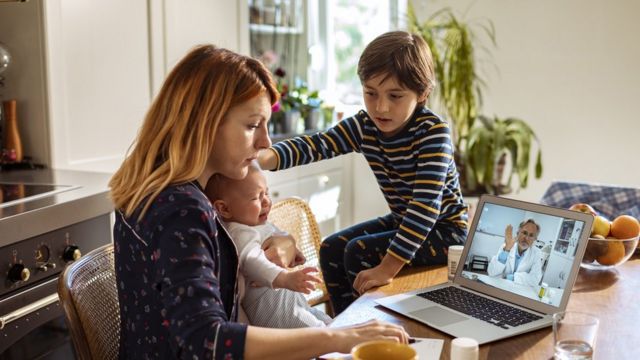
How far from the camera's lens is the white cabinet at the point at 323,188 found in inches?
152

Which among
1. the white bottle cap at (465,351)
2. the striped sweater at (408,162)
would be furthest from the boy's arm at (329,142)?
the white bottle cap at (465,351)

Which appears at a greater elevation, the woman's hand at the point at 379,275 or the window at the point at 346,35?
the window at the point at 346,35

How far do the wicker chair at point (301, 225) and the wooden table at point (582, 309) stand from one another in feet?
1.28

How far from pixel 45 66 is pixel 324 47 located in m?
2.48

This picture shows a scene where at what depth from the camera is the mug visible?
3.20ft

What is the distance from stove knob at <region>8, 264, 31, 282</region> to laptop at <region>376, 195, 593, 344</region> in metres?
Answer: 0.86

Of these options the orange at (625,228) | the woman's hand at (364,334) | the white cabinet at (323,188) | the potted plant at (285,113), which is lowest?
the white cabinet at (323,188)

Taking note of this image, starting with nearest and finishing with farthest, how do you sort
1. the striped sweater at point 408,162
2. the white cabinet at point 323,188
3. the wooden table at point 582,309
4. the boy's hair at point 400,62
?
the wooden table at point 582,309 < the striped sweater at point 408,162 < the boy's hair at point 400,62 < the white cabinet at point 323,188

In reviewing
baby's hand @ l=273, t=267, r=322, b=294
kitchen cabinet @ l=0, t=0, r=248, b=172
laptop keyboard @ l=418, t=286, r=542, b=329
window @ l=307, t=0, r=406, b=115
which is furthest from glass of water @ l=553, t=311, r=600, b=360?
window @ l=307, t=0, r=406, b=115

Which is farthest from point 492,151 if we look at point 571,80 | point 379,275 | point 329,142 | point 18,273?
point 18,273

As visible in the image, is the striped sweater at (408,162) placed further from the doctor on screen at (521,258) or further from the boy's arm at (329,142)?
the doctor on screen at (521,258)

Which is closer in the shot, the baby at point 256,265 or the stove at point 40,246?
the baby at point 256,265

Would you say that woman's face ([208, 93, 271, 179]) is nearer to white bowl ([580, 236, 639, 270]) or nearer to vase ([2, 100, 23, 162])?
white bowl ([580, 236, 639, 270])

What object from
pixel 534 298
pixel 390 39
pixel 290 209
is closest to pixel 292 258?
pixel 290 209
